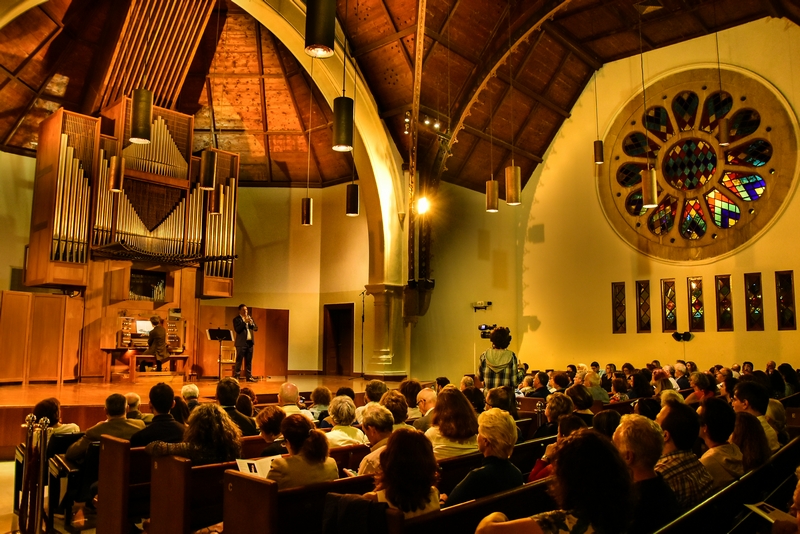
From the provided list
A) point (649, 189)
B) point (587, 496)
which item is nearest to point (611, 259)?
point (649, 189)

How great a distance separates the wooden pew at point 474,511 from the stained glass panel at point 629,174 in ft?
39.6

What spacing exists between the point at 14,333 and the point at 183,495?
871 centimetres

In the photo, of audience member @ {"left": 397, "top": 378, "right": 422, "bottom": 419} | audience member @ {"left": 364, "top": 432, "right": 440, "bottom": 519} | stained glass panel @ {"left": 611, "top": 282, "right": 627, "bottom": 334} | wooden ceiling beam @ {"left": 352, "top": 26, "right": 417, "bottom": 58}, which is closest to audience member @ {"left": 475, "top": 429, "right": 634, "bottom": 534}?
audience member @ {"left": 364, "top": 432, "right": 440, "bottom": 519}

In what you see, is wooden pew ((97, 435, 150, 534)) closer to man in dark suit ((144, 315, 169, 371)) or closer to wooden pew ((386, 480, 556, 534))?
wooden pew ((386, 480, 556, 534))

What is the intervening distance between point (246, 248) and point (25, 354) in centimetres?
542

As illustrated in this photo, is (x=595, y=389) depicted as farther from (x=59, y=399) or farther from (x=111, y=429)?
(x=59, y=399)

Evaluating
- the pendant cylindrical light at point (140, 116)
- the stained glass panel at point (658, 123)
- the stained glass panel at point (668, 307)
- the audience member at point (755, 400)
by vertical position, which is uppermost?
the stained glass panel at point (658, 123)

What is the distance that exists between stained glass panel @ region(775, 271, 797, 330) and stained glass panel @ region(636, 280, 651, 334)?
7.81 feet

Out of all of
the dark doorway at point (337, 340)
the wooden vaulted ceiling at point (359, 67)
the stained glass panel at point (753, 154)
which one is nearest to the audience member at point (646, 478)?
the wooden vaulted ceiling at point (359, 67)

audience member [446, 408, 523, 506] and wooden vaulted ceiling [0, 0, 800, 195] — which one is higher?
wooden vaulted ceiling [0, 0, 800, 195]

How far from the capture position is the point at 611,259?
1420 centimetres

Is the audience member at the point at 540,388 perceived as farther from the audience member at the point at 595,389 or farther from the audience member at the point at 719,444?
the audience member at the point at 719,444

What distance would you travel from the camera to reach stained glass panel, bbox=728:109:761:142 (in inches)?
492

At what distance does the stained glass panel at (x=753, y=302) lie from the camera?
39.9 ft
